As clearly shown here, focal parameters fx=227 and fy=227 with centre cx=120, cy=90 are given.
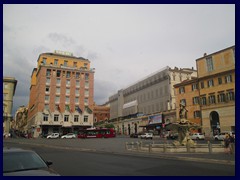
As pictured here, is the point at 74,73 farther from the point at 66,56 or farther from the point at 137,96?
the point at 137,96

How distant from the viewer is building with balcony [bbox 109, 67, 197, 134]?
6488 centimetres

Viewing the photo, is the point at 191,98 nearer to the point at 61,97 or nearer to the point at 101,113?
the point at 61,97

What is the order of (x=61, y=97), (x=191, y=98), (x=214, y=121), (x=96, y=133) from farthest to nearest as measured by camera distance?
(x=61, y=97) → (x=96, y=133) → (x=191, y=98) → (x=214, y=121)

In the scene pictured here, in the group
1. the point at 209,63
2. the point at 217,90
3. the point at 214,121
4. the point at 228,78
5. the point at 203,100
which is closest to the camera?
the point at 228,78

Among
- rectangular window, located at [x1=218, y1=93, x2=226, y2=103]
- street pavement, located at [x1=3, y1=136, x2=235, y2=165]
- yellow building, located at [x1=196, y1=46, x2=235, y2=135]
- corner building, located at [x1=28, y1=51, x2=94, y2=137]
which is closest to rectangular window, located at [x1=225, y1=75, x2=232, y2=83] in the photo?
yellow building, located at [x1=196, y1=46, x2=235, y2=135]

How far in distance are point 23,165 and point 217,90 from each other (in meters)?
43.6

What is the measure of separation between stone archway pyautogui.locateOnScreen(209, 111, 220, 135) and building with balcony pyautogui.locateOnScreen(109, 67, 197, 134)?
1275 cm

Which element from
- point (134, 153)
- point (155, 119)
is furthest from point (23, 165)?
point (155, 119)

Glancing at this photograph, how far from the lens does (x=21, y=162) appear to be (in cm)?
609

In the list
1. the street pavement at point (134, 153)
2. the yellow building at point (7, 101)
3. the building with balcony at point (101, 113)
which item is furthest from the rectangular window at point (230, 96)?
the building with balcony at point (101, 113)

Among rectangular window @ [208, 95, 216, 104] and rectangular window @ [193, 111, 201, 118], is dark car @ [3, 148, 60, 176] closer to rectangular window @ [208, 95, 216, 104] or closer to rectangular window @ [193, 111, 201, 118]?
rectangular window @ [208, 95, 216, 104]

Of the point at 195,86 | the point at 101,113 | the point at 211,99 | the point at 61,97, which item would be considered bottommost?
the point at 101,113

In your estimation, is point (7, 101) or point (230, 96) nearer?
point (230, 96)

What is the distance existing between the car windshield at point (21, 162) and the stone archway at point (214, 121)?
42.6m
